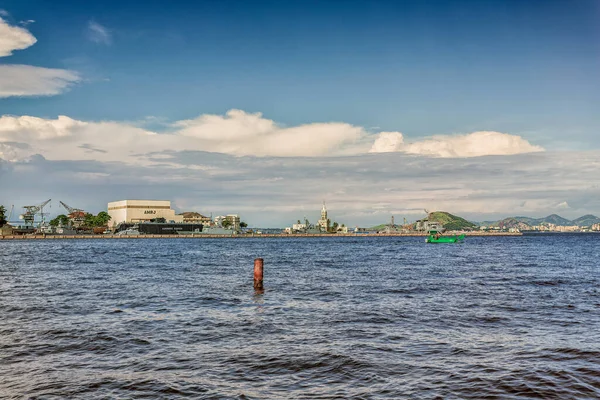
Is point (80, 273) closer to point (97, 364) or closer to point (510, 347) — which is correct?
point (97, 364)

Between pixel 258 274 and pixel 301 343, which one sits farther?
pixel 258 274

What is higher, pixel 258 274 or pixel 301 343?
pixel 258 274

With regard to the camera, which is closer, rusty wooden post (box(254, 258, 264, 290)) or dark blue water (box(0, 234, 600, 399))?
dark blue water (box(0, 234, 600, 399))

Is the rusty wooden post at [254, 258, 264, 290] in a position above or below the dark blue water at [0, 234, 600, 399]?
above

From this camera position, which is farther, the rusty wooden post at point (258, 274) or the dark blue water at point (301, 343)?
the rusty wooden post at point (258, 274)

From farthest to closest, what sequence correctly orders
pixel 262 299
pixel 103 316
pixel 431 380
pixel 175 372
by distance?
pixel 262 299, pixel 103 316, pixel 175 372, pixel 431 380

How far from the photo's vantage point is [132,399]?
44.0ft

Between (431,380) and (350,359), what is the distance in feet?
10.9

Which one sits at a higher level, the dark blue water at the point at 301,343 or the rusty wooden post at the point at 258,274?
the rusty wooden post at the point at 258,274

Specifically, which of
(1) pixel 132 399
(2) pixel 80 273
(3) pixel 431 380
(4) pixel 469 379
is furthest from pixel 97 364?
(2) pixel 80 273

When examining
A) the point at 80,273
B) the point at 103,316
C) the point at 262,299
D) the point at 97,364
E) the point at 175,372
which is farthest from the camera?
the point at 80,273

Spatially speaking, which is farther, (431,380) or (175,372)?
(175,372)

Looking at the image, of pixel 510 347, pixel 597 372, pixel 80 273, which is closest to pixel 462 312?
pixel 510 347

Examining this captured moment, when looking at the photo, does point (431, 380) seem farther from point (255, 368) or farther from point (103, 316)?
point (103, 316)
